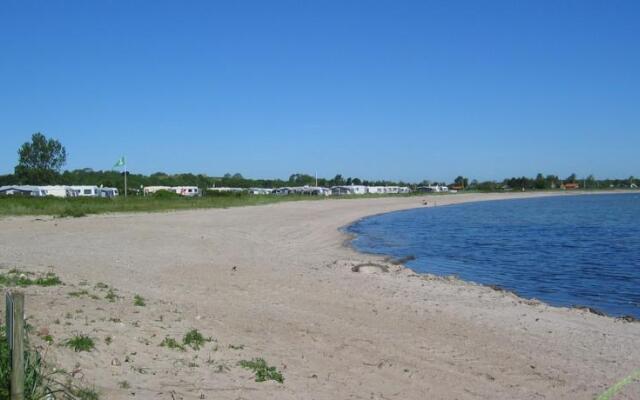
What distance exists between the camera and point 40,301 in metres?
9.20

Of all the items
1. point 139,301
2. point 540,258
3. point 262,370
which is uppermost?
→ point 139,301

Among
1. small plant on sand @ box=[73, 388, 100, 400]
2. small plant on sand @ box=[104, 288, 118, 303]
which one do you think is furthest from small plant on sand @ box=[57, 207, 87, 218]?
small plant on sand @ box=[73, 388, 100, 400]

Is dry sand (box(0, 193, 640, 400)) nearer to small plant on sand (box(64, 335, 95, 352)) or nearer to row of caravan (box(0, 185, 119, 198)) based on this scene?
small plant on sand (box(64, 335, 95, 352))

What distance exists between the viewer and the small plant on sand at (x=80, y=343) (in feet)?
22.8

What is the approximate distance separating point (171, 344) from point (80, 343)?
1.18 metres

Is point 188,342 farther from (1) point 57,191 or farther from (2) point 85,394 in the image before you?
(1) point 57,191

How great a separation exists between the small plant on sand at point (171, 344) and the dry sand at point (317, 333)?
0.40ft

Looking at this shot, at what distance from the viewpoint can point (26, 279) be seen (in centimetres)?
1128

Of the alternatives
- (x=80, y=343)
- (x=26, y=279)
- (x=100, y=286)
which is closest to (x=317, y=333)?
(x=80, y=343)

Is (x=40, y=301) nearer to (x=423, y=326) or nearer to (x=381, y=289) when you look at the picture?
(x=423, y=326)

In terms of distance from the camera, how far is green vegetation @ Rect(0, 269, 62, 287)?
10.8 metres

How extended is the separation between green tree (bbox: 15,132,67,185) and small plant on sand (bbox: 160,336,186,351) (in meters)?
109

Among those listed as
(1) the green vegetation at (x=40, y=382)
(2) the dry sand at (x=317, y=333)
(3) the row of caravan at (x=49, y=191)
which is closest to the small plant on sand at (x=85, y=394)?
(1) the green vegetation at (x=40, y=382)

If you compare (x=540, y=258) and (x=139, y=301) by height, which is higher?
(x=139, y=301)
